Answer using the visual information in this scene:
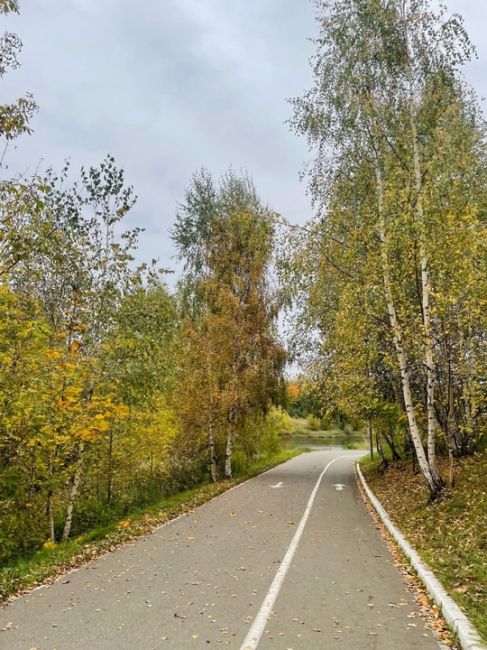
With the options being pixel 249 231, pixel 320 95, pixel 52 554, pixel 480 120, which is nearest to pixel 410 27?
pixel 320 95

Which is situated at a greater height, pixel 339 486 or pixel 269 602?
pixel 269 602

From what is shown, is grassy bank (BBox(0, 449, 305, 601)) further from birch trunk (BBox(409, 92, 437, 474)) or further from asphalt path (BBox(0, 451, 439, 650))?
birch trunk (BBox(409, 92, 437, 474))

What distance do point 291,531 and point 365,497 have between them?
6593mm

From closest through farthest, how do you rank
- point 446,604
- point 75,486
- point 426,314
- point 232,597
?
point 446,604, point 232,597, point 426,314, point 75,486

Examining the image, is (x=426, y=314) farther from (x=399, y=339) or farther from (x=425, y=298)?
(x=399, y=339)

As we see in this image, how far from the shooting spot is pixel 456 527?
30.1 ft

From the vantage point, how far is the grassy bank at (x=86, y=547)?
740 centimetres

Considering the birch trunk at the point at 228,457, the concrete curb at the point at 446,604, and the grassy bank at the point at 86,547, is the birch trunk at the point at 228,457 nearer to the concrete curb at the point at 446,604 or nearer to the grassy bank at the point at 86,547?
the grassy bank at the point at 86,547

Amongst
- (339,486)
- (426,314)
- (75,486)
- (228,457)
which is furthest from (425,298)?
(228,457)

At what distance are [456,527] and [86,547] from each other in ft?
22.4

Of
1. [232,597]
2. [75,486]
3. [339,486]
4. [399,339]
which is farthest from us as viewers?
[339,486]

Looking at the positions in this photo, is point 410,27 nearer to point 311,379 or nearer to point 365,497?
point 311,379

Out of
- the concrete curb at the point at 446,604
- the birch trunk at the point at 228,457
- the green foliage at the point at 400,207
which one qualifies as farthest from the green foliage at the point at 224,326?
the concrete curb at the point at 446,604

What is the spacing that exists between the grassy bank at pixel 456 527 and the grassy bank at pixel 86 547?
547cm
